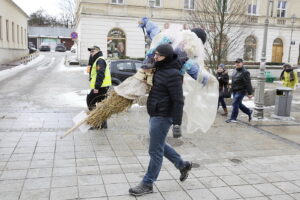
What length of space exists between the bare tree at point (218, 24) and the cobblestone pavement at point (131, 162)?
4.98 metres

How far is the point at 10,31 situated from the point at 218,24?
24779 millimetres

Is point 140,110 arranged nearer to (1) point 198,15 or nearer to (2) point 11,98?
(2) point 11,98

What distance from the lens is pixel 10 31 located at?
31000 mm

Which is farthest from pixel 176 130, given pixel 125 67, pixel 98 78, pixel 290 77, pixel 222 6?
pixel 222 6

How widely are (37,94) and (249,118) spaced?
26.7 feet

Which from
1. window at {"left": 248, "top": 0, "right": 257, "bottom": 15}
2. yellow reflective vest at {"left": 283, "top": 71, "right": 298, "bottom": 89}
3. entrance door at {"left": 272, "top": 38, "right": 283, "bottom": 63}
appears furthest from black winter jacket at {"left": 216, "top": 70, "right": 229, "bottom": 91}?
entrance door at {"left": 272, "top": 38, "right": 283, "bottom": 63}

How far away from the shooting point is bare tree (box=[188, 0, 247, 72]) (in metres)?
12.2

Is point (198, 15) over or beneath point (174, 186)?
over

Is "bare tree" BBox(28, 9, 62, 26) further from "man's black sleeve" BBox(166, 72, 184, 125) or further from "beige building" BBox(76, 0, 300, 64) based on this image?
"man's black sleeve" BBox(166, 72, 184, 125)

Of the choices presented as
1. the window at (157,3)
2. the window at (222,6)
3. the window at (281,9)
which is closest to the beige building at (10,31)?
the window at (157,3)

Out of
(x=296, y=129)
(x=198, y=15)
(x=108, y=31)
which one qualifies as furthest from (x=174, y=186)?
(x=108, y=31)

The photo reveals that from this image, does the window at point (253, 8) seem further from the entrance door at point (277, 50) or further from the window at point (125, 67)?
the window at point (125, 67)

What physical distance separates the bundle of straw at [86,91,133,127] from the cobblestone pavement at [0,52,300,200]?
829mm

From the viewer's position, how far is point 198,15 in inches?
529
